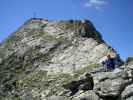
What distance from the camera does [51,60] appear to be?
70.4 metres

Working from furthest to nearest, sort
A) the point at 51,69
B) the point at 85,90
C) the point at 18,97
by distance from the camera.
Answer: the point at 51,69 → the point at 18,97 → the point at 85,90

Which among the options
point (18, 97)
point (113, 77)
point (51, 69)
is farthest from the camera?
point (51, 69)

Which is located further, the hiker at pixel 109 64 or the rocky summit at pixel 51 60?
the rocky summit at pixel 51 60

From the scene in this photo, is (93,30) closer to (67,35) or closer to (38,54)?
(67,35)

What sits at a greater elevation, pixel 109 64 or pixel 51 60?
pixel 51 60

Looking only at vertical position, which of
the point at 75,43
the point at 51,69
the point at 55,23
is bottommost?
the point at 51,69

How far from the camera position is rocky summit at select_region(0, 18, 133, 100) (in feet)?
178

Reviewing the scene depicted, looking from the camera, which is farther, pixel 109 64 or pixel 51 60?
pixel 51 60

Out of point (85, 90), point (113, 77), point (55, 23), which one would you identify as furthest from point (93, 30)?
point (113, 77)

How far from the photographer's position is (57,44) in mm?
73562

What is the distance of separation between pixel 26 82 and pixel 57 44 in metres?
11.4

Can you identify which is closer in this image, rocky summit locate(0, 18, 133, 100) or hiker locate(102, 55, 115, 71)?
hiker locate(102, 55, 115, 71)

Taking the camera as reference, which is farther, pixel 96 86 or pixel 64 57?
pixel 64 57

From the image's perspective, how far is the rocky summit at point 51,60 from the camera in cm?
5439
